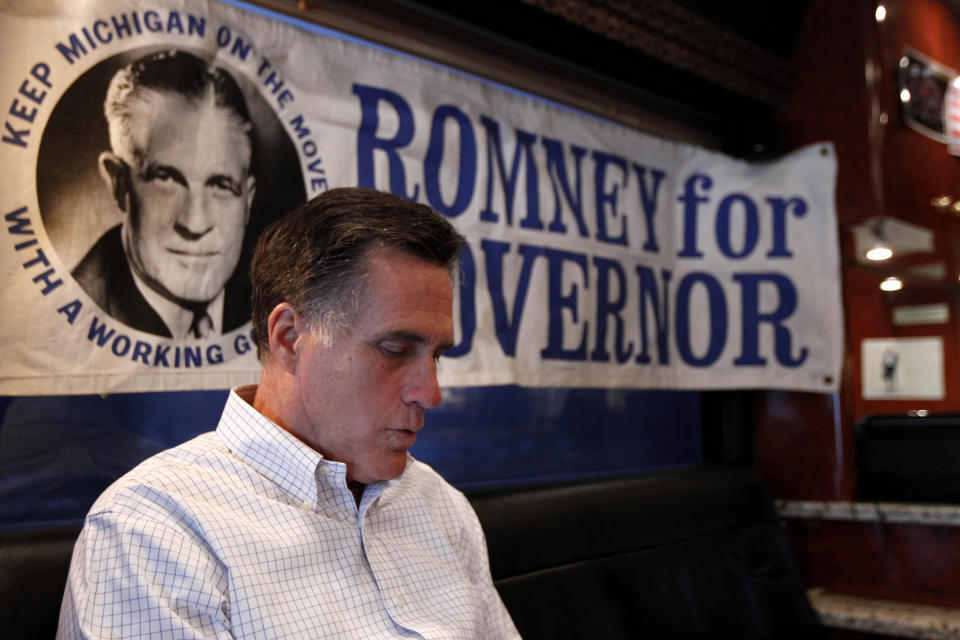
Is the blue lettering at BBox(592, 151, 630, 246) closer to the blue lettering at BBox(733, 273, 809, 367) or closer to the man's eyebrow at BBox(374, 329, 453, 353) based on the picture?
the blue lettering at BBox(733, 273, 809, 367)

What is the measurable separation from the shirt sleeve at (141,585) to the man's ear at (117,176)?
683 millimetres

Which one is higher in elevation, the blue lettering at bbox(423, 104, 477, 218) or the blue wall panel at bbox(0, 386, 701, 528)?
the blue lettering at bbox(423, 104, 477, 218)

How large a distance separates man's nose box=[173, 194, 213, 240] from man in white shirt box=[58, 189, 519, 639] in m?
0.31

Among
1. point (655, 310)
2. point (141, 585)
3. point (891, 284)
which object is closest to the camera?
point (141, 585)

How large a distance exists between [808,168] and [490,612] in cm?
201

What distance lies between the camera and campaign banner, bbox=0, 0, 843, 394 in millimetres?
1435

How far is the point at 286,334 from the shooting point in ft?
4.09

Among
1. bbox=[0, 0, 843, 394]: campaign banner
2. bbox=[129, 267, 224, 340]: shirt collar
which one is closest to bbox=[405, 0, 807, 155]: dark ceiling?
bbox=[0, 0, 843, 394]: campaign banner

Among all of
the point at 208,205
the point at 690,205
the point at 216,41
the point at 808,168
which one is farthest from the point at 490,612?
the point at 808,168

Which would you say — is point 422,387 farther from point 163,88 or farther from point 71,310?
point 163,88

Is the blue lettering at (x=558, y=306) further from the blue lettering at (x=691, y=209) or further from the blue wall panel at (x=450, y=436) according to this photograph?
the blue lettering at (x=691, y=209)

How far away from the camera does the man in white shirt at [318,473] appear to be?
104cm

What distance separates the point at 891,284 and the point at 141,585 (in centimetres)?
280

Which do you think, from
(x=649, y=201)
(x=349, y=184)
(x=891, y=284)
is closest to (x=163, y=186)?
(x=349, y=184)
